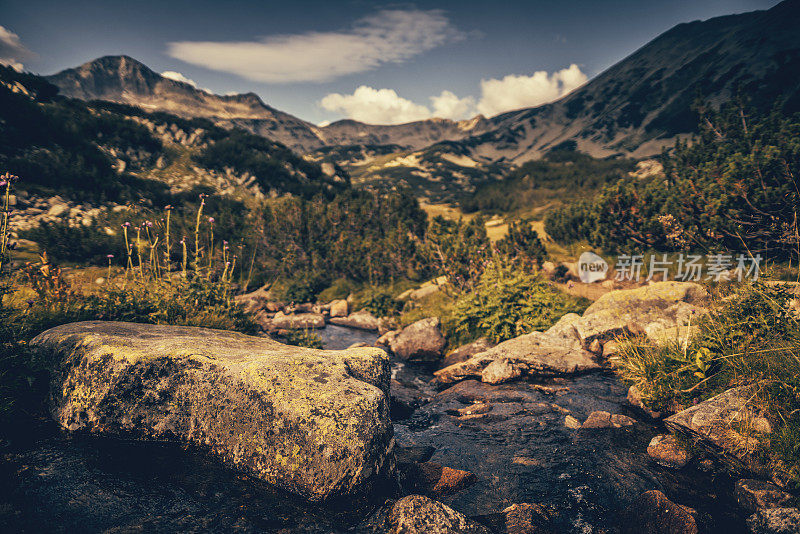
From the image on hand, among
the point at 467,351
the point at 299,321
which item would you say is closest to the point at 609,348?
the point at 467,351

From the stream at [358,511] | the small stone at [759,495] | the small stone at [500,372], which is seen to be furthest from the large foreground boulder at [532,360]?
the small stone at [759,495]

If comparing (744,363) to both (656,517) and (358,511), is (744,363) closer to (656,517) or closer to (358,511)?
(656,517)

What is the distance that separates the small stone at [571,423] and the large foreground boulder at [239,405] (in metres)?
4.54

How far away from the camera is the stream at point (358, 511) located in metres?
3.29

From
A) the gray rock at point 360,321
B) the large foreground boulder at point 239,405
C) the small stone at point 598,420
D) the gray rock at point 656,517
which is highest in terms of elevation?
the large foreground boulder at point 239,405

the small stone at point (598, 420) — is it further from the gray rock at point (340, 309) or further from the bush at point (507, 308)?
the gray rock at point (340, 309)

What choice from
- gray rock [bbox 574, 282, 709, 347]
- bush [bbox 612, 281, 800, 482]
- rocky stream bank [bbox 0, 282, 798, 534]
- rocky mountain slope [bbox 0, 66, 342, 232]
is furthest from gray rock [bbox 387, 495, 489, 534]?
rocky mountain slope [bbox 0, 66, 342, 232]

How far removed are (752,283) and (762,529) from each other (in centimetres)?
475

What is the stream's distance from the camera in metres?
3.29

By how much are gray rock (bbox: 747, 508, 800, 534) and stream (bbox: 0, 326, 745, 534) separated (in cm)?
21

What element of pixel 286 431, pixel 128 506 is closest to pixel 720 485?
pixel 286 431

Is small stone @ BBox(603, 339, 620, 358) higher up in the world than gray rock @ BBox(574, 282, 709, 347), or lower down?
lower down

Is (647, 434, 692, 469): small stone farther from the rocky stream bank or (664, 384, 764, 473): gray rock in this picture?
(664, 384, 764, 473): gray rock

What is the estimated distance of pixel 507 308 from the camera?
12695 mm
